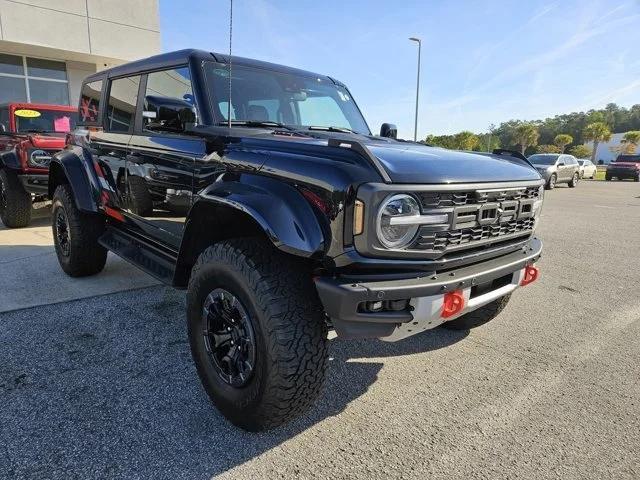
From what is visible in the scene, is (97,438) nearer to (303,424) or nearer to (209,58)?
(303,424)

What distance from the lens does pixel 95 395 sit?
2.49 metres

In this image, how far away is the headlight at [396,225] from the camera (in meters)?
1.94

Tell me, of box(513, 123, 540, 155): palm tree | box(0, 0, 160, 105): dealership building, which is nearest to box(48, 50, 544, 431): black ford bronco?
box(0, 0, 160, 105): dealership building

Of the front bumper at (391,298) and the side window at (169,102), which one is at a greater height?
the side window at (169,102)

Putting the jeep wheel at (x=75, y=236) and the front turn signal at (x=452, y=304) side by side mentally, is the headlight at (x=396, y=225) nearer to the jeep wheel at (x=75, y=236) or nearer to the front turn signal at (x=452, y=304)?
the front turn signal at (x=452, y=304)

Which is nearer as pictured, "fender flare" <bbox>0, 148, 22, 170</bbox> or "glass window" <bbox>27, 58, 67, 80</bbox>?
"fender flare" <bbox>0, 148, 22, 170</bbox>

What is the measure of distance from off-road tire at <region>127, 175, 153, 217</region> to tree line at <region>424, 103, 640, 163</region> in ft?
171

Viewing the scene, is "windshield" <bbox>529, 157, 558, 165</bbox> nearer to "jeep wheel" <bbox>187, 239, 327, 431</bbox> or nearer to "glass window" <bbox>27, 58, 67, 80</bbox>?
"glass window" <bbox>27, 58, 67, 80</bbox>

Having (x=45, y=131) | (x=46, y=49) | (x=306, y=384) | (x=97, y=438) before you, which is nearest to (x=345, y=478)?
(x=306, y=384)

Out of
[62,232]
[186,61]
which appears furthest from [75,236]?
[186,61]

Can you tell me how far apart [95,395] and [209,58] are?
85.3 inches

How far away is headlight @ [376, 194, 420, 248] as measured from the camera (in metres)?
1.94

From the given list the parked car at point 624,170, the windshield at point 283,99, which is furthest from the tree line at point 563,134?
the windshield at point 283,99

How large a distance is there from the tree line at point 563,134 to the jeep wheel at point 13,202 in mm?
49892
